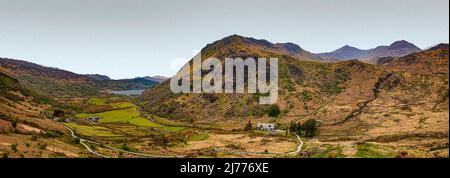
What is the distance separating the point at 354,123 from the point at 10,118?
11967 cm

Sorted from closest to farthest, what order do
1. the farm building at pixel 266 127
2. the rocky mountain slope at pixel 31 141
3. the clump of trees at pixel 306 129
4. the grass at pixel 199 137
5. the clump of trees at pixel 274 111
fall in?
1. the rocky mountain slope at pixel 31 141
2. the grass at pixel 199 137
3. the clump of trees at pixel 306 129
4. the farm building at pixel 266 127
5. the clump of trees at pixel 274 111

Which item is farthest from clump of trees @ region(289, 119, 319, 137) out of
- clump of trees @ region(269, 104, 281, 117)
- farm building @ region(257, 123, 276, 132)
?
clump of trees @ region(269, 104, 281, 117)

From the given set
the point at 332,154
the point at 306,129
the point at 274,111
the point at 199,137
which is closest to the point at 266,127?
the point at 306,129

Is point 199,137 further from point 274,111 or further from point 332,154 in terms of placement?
point 332,154

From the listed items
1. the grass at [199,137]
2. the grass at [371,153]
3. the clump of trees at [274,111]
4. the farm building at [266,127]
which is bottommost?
the grass at [199,137]

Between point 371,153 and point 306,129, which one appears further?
point 306,129

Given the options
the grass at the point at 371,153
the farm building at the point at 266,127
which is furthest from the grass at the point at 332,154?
the farm building at the point at 266,127

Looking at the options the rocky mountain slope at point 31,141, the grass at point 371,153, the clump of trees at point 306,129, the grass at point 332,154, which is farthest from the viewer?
the clump of trees at point 306,129

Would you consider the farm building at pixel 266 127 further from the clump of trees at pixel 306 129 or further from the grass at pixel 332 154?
the grass at pixel 332 154

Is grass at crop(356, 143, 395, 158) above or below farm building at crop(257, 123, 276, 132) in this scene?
above

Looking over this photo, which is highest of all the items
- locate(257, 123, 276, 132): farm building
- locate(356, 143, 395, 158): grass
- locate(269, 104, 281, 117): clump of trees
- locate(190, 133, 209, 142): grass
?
locate(356, 143, 395, 158): grass

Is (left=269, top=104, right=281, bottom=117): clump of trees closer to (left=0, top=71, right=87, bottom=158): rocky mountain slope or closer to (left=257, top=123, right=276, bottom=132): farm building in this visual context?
(left=257, top=123, right=276, bottom=132): farm building

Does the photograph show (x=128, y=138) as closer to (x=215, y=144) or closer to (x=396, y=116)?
(x=215, y=144)

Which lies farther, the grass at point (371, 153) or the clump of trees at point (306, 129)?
the clump of trees at point (306, 129)
